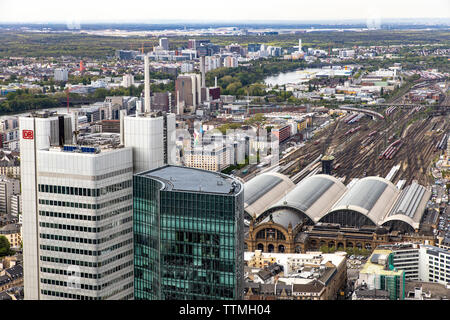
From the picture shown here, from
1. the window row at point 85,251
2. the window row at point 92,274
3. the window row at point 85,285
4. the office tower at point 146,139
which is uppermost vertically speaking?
the office tower at point 146,139

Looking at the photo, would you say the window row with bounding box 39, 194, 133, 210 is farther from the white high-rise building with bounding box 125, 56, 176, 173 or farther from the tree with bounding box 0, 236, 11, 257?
the tree with bounding box 0, 236, 11, 257

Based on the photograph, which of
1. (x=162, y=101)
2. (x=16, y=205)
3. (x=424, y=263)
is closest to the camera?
(x=424, y=263)

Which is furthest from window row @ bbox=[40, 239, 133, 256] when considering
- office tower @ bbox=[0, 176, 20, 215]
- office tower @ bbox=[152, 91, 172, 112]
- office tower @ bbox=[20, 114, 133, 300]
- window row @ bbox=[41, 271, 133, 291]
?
office tower @ bbox=[152, 91, 172, 112]

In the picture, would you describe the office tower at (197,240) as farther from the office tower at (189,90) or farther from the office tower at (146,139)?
the office tower at (189,90)

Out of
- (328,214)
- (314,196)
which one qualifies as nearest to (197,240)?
(328,214)

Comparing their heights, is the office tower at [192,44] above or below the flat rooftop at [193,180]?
above

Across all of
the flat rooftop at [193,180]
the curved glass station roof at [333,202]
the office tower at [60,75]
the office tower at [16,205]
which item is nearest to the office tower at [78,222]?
the flat rooftop at [193,180]

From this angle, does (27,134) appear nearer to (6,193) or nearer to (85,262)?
(85,262)
